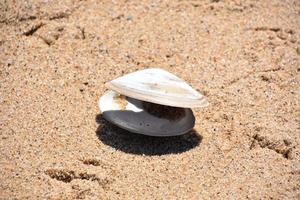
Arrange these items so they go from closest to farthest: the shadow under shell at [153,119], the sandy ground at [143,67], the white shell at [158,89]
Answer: the sandy ground at [143,67], the white shell at [158,89], the shadow under shell at [153,119]

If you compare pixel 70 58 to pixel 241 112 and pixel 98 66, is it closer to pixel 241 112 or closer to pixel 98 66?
pixel 98 66

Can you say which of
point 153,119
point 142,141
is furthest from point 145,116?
point 142,141

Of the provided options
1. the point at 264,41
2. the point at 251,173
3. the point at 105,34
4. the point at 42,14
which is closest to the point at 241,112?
the point at 251,173

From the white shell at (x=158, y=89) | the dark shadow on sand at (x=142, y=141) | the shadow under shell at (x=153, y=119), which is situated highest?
the white shell at (x=158, y=89)

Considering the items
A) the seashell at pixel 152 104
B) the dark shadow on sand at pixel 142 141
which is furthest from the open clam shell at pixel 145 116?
the dark shadow on sand at pixel 142 141

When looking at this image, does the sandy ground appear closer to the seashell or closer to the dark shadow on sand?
the dark shadow on sand

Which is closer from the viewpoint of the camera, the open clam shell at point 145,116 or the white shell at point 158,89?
the white shell at point 158,89

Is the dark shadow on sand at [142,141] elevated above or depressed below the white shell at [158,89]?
below

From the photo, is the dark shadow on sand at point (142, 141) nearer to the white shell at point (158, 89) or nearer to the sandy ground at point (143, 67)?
the sandy ground at point (143, 67)
